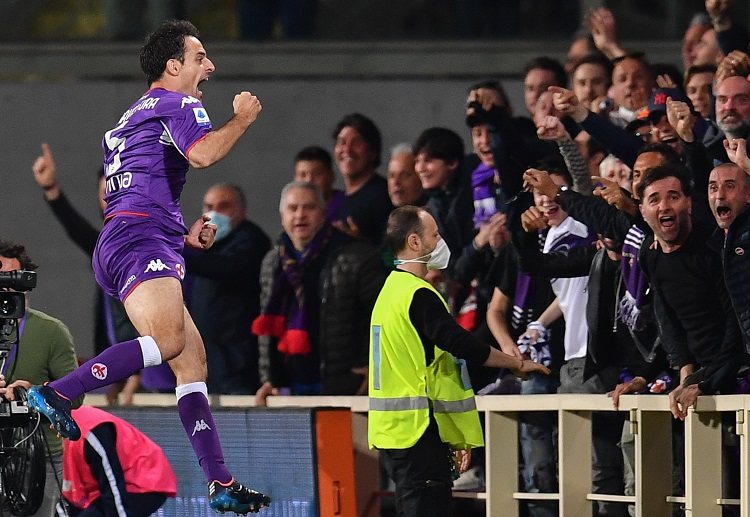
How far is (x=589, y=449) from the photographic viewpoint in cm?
827

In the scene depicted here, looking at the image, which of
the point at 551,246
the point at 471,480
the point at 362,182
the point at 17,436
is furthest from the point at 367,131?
the point at 17,436

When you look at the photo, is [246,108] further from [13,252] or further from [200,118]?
[13,252]

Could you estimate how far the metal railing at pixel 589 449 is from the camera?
25.0 feet

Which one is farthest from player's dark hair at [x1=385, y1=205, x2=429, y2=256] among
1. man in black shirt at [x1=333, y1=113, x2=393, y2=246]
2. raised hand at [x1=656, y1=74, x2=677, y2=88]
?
man in black shirt at [x1=333, y1=113, x2=393, y2=246]

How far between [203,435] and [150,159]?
114 centimetres

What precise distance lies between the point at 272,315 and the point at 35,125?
420cm

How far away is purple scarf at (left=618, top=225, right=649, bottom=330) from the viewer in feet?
26.6

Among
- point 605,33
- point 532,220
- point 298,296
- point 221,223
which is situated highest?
point 605,33

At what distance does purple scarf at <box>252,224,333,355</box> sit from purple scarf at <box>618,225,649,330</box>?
7.04ft

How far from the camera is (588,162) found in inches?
377

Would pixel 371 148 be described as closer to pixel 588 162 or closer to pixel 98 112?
pixel 588 162

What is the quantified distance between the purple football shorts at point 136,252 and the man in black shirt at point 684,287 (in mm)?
2110

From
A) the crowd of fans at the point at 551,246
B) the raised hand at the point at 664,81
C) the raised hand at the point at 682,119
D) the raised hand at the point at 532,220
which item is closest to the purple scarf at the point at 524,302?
the crowd of fans at the point at 551,246

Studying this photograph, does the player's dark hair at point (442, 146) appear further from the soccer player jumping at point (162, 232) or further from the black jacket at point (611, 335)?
the soccer player jumping at point (162, 232)
